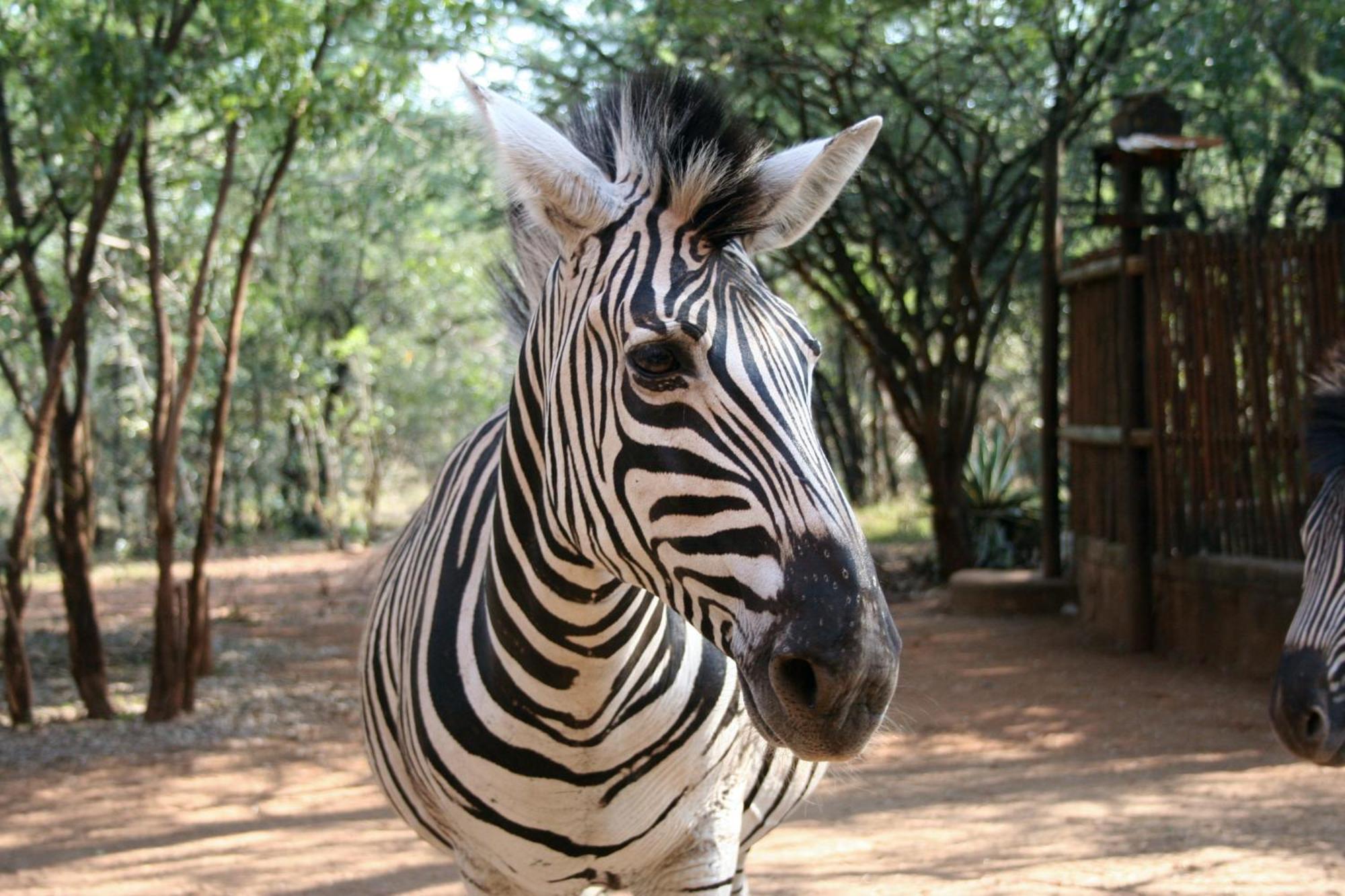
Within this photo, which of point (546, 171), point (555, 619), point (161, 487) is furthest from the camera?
point (161, 487)

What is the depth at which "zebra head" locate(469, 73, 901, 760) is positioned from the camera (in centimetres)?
170

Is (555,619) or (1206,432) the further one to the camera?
(1206,432)

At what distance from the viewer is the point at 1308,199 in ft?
42.1

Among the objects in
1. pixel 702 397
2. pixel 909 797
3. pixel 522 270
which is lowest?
pixel 909 797

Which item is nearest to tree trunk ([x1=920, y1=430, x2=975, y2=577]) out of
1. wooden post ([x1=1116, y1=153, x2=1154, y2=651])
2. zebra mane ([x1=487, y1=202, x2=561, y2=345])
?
wooden post ([x1=1116, y1=153, x2=1154, y2=651])

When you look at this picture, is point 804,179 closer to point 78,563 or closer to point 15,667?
point 78,563

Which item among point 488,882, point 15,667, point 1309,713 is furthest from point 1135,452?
point 15,667

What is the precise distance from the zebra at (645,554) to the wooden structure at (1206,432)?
19.4ft

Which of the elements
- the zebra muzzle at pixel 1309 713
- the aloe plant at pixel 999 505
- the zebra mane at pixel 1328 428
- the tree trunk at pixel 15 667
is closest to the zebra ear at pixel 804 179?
the zebra muzzle at pixel 1309 713

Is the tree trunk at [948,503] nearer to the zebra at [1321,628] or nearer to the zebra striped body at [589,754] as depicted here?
the zebra at [1321,628]

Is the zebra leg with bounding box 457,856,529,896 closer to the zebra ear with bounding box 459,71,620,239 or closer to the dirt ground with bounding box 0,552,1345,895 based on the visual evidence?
the dirt ground with bounding box 0,552,1345,895

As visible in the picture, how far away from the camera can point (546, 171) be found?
2.04m

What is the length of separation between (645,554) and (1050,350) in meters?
9.21

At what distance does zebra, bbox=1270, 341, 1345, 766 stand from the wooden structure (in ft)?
11.1
